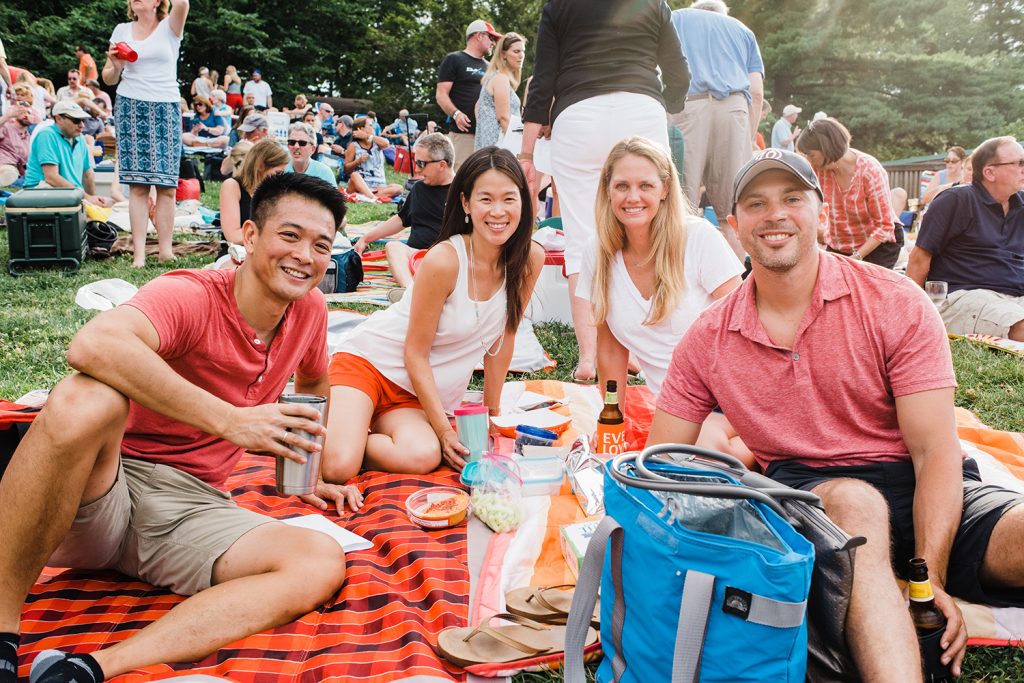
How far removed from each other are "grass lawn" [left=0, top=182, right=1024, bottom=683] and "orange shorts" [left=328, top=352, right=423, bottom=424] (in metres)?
1.43

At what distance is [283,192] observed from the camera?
2.57 m

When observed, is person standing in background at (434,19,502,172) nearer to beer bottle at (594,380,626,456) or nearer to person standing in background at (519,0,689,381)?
person standing in background at (519,0,689,381)

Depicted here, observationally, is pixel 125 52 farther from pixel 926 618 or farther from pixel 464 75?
pixel 926 618

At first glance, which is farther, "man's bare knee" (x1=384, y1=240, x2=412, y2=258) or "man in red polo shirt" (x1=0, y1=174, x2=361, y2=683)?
"man's bare knee" (x1=384, y1=240, x2=412, y2=258)

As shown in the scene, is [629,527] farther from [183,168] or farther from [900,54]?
[900,54]

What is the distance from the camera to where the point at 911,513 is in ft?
7.48

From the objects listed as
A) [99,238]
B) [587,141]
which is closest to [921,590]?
[587,141]

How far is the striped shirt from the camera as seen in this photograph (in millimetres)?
6234

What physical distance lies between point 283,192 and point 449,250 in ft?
3.86

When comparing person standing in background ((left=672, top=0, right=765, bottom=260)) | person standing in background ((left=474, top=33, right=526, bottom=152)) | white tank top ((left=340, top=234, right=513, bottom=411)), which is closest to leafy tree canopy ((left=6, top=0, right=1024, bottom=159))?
person standing in background ((left=474, top=33, right=526, bottom=152))

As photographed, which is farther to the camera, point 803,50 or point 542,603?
point 803,50

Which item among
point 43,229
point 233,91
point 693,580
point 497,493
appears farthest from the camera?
point 233,91

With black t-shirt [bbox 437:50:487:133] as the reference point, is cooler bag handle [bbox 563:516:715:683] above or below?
below

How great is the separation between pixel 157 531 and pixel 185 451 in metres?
0.29
